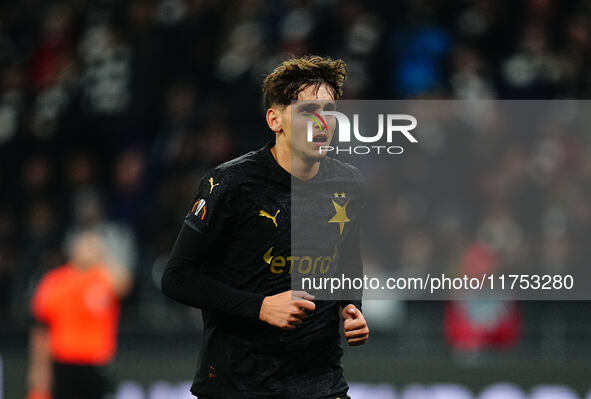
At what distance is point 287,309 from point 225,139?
5.58m

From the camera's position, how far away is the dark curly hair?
3625mm

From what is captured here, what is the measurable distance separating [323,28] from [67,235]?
2798mm

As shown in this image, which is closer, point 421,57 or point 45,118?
point 421,57

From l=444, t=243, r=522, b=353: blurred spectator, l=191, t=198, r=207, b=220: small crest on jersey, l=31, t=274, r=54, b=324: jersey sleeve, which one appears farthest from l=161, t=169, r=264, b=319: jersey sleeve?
l=31, t=274, r=54, b=324: jersey sleeve

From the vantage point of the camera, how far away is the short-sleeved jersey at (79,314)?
7.92 m

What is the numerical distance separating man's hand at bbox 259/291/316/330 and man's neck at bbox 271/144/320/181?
0.47 metres

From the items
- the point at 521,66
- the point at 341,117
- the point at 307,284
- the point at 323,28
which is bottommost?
the point at 307,284

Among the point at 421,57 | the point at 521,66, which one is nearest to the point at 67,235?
the point at 421,57

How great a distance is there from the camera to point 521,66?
8.74 meters

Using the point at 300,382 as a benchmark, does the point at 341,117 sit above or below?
above

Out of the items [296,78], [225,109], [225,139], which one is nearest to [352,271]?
[296,78]

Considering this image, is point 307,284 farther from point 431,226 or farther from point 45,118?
point 45,118

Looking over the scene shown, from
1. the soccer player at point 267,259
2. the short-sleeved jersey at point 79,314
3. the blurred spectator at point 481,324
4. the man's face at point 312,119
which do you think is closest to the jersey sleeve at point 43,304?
the short-sleeved jersey at point 79,314

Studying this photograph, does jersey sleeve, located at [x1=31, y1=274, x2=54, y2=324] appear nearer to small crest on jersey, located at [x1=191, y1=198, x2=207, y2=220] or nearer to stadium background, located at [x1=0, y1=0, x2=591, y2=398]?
stadium background, located at [x1=0, y1=0, x2=591, y2=398]
